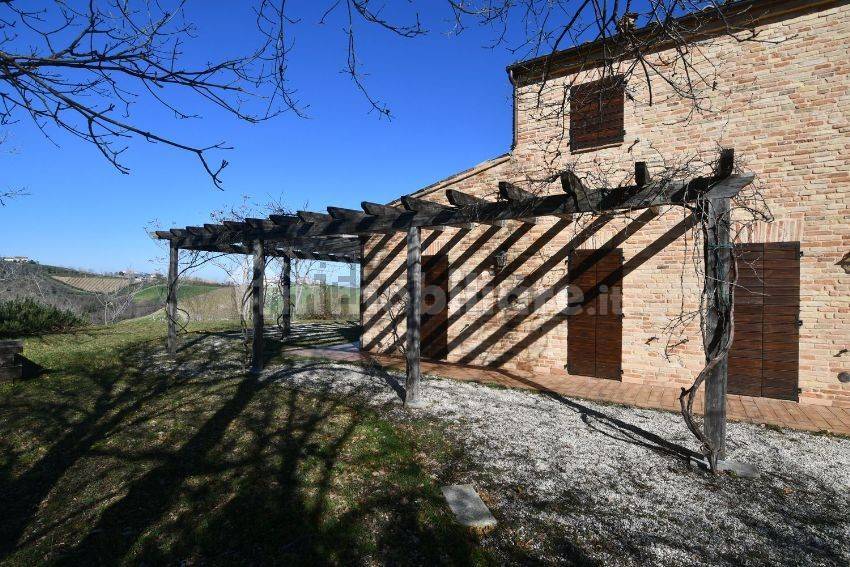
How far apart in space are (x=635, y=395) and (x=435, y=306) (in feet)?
12.4

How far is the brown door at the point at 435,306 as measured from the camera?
26.5 ft

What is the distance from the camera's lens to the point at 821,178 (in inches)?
208

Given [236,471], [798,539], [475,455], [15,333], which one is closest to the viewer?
[798,539]

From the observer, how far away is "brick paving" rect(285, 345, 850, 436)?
482 cm

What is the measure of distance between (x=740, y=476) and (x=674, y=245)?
3.56m

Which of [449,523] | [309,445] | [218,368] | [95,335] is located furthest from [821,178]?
[95,335]

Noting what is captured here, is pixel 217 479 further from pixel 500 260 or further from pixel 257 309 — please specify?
pixel 500 260

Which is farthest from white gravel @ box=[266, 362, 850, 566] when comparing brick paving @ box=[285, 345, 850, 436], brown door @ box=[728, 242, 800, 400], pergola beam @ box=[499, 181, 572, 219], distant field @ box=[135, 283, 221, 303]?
distant field @ box=[135, 283, 221, 303]

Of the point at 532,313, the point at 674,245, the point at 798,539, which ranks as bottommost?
the point at 798,539

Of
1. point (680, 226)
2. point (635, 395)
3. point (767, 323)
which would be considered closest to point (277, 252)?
point (635, 395)

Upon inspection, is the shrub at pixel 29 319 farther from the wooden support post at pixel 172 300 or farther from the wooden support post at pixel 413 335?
the wooden support post at pixel 413 335

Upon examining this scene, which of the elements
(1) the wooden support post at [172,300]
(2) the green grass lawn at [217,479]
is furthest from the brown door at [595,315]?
(1) the wooden support post at [172,300]

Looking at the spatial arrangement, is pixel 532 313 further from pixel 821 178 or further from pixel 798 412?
pixel 821 178

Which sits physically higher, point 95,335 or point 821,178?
point 821,178
